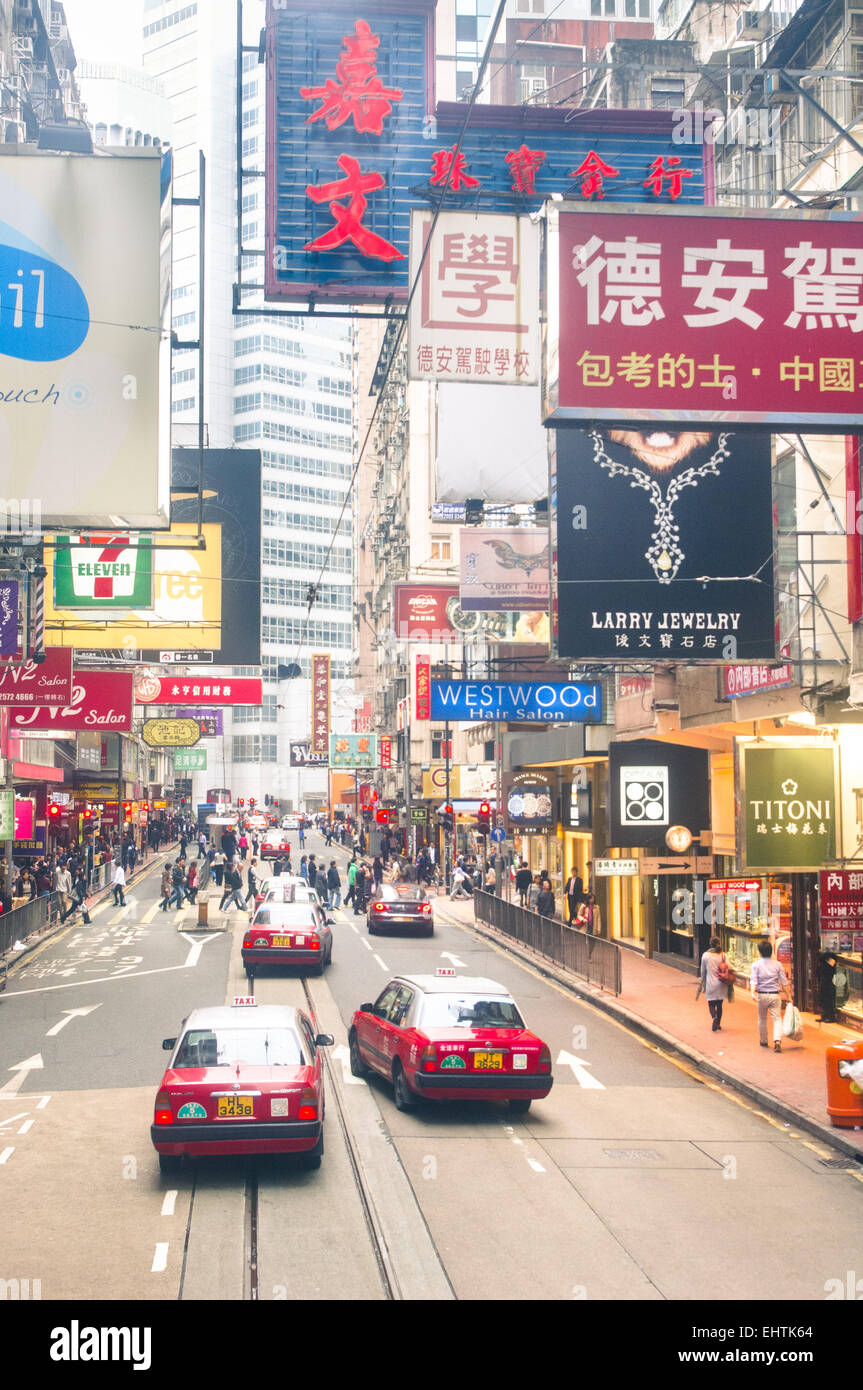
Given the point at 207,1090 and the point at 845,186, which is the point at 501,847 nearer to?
the point at 845,186

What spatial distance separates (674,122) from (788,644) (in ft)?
25.6

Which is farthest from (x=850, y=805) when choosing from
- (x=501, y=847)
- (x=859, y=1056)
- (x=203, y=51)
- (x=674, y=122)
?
(x=203, y=51)

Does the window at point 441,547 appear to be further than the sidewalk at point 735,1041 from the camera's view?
Yes

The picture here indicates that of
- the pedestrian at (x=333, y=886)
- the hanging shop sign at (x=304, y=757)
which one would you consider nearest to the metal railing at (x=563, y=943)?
the pedestrian at (x=333, y=886)

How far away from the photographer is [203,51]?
135750mm

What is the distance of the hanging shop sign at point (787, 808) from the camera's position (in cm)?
1864

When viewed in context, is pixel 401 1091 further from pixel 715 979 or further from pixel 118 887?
pixel 118 887

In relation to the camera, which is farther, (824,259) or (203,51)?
(203,51)

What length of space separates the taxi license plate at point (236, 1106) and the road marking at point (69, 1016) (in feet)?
→ 30.6

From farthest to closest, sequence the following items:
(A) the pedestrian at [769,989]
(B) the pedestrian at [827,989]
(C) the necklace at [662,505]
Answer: (B) the pedestrian at [827,989]
(A) the pedestrian at [769,989]
(C) the necklace at [662,505]

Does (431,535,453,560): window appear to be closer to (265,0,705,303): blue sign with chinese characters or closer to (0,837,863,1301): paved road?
(265,0,705,303): blue sign with chinese characters

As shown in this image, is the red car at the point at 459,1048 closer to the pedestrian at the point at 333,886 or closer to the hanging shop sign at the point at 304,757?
the pedestrian at the point at 333,886

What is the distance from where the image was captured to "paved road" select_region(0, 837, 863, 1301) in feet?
29.6

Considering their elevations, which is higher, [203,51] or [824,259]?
[203,51]
